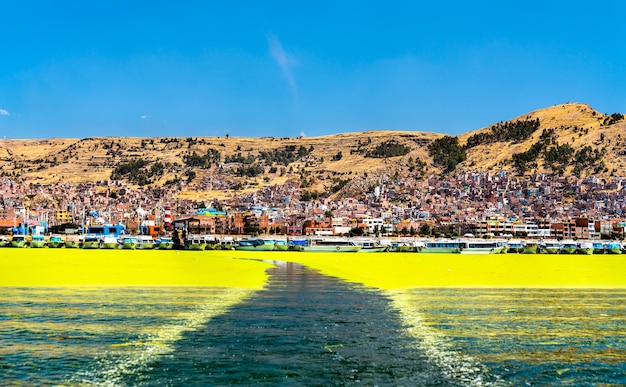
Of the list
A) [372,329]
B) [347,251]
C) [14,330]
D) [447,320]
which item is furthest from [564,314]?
[347,251]

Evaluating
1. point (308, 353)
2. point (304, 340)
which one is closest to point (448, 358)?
point (308, 353)

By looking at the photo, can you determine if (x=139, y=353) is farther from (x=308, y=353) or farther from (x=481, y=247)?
(x=481, y=247)

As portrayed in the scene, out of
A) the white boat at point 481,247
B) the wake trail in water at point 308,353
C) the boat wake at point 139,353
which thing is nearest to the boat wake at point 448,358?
the wake trail in water at point 308,353

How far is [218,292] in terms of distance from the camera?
35.0 meters

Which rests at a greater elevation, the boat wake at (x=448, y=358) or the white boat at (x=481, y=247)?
Answer: the white boat at (x=481, y=247)

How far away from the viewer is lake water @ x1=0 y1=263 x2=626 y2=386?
16141 mm

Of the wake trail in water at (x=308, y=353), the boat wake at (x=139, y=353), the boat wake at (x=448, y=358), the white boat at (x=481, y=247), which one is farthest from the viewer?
the white boat at (x=481, y=247)

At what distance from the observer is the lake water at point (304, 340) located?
16141 mm

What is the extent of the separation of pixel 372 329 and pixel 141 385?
9.26m

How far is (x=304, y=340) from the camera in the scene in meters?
20.3

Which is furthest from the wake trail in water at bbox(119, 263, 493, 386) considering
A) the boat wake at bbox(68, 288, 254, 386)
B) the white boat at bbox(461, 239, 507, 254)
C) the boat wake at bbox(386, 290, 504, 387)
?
the white boat at bbox(461, 239, 507, 254)

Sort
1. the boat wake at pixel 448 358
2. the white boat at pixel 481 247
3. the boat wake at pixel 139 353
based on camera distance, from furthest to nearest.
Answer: the white boat at pixel 481 247
the boat wake at pixel 448 358
the boat wake at pixel 139 353

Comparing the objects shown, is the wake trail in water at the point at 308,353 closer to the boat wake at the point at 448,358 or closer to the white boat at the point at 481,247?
the boat wake at the point at 448,358

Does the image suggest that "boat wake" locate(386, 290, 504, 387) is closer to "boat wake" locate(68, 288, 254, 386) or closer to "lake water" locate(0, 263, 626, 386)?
"lake water" locate(0, 263, 626, 386)
